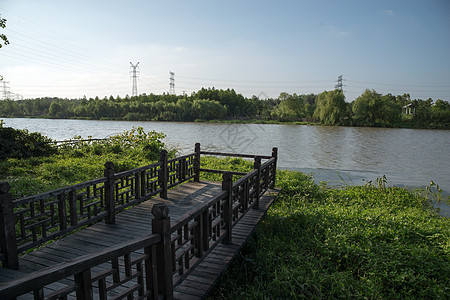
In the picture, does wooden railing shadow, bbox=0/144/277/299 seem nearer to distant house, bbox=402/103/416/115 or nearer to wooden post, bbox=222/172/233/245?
wooden post, bbox=222/172/233/245

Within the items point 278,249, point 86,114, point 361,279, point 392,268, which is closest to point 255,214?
point 278,249

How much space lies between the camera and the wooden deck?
2932 millimetres

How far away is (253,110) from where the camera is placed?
64688mm

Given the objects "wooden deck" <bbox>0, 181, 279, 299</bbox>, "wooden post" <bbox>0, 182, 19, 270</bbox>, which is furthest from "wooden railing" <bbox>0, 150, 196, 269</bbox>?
"wooden deck" <bbox>0, 181, 279, 299</bbox>

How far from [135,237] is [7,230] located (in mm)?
1511

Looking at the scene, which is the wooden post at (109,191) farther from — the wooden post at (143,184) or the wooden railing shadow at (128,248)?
the wooden post at (143,184)

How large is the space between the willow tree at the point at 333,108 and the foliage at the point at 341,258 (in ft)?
138

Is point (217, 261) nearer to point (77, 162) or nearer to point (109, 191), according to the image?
point (109, 191)

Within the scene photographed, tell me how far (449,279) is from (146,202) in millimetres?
5070

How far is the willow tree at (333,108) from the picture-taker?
45250 mm

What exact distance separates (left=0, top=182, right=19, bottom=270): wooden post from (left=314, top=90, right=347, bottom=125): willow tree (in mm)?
47369

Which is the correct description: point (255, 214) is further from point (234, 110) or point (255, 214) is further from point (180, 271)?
point (234, 110)

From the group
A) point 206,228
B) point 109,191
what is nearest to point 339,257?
point 206,228

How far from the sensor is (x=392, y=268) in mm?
4047
